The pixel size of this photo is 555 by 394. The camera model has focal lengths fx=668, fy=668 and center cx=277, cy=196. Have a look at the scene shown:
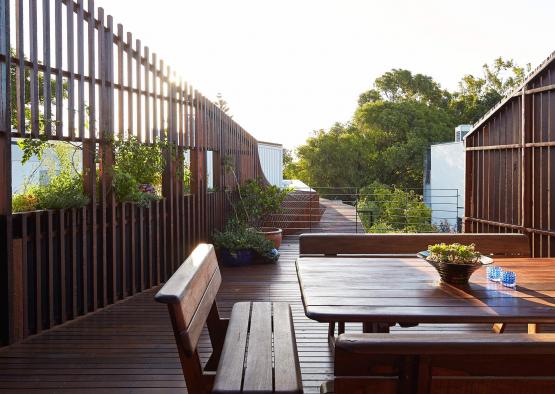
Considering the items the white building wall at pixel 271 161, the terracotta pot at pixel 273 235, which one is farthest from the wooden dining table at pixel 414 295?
the white building wall at pixel 271 161

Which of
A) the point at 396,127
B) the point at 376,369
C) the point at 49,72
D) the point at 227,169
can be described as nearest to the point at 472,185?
the point at 227,169

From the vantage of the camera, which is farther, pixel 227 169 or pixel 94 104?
pixel 227 169

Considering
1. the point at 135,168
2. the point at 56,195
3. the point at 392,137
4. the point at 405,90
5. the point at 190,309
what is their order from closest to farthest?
the point at 190,309 → the point at 56,195 → the point at 135,168 → the point at 392,137 → the point at 405,90

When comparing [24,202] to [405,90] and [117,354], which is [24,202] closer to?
[117,354]

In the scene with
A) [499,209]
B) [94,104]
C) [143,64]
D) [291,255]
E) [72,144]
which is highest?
[143,64]

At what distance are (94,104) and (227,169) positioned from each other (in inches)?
205

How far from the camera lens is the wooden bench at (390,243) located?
5391mm

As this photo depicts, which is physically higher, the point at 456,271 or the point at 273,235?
the point at 456,271

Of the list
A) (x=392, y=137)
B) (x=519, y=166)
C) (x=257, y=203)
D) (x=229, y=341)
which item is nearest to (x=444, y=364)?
(x=229, y=341)

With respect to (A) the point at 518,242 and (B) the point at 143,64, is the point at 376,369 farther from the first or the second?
(B) the point at 143,64

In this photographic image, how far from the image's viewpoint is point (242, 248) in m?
9.57

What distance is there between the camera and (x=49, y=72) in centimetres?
550

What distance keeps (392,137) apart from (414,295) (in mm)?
32296

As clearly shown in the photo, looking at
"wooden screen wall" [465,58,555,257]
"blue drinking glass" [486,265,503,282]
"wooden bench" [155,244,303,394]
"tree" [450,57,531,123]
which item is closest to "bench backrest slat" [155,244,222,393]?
"wooden bench" [155,244,303,394]
